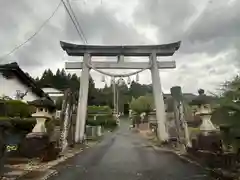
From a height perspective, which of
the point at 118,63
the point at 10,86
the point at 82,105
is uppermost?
Result: the point at 118,63

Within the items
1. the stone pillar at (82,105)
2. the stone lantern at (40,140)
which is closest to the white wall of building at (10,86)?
the stone pillar at (82,105)

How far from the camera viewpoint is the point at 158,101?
21.6 meters

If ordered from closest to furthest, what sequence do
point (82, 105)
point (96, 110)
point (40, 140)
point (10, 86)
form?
point (40, 140)
point (82, 105)
point (10, 86)
point (96, 110)

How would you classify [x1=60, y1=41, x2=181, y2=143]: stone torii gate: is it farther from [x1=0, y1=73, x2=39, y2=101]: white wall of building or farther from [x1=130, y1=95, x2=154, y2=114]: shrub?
[x1=130, y1=95, x2=154, y2=114]: shrub

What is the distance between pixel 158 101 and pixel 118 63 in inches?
144

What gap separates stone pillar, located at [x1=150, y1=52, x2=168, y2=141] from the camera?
2112 centimetres

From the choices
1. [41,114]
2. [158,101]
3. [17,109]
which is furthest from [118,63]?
[41,114]

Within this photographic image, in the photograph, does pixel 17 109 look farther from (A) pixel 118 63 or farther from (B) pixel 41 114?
(A) pixel 118 63

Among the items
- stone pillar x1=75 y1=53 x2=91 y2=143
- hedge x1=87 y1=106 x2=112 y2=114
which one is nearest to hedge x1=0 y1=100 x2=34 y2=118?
stone pillar x1=75 y1=53 x2=91 y2=143

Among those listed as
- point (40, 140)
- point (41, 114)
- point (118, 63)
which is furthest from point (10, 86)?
point (40, 140)

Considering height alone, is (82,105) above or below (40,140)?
above

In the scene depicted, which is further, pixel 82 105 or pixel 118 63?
pixel 82 105

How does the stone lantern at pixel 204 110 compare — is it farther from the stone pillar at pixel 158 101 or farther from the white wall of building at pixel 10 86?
the white wall of building at pixel 10 86

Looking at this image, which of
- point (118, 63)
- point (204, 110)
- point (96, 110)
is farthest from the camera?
point (96, 110)
